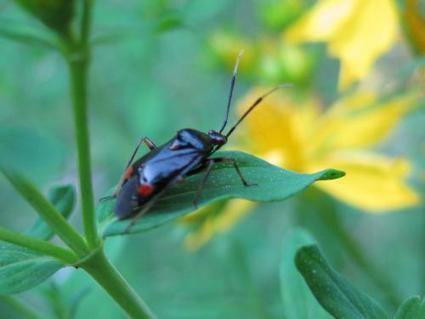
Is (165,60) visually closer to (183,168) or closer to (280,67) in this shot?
(280,67)

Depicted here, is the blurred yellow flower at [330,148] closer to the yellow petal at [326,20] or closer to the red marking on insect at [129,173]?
the yellow petal at [326,20]

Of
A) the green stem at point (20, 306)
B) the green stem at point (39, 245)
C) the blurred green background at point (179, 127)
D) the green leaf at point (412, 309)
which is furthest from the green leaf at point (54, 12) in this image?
the green stem at point (20, 306)

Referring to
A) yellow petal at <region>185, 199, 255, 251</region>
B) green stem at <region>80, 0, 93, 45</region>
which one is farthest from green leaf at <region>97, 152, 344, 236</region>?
yellow petal at <region>185, 199, 255, 251</region>

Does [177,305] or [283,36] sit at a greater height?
[283,36]

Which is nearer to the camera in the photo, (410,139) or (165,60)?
(410,139)

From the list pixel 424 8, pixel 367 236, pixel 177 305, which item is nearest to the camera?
pixel 424 8

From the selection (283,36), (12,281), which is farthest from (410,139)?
(12,281)

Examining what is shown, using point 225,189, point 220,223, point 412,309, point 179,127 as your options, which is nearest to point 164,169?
point 225,189
